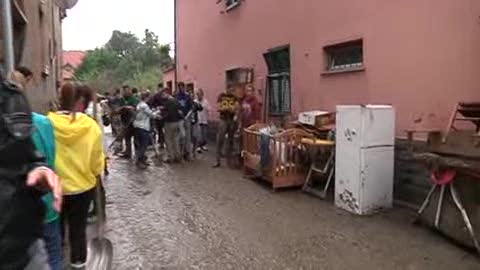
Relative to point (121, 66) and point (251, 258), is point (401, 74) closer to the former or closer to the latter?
point (251, 258)

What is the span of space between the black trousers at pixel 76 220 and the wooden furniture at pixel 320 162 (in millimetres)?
4778

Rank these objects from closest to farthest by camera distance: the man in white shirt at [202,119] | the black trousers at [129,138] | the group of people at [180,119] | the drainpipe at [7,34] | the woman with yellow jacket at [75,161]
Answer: the woman with yellow jacket at [75,161], the drainpipe at [7,34], the group of people at [180,119], the black trousers at [129,138], the man in white shirt at [202,119]

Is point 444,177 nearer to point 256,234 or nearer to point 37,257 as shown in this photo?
point 256,234

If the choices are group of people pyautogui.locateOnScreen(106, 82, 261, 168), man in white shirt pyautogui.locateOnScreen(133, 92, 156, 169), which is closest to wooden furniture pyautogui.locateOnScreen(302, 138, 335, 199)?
group of people pyautogui.locateOnScreen(106, 82, 261, 168)

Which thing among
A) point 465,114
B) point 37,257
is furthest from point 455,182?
point 37,257

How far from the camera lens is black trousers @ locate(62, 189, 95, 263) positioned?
444cm

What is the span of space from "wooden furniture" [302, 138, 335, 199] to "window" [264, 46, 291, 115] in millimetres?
3065

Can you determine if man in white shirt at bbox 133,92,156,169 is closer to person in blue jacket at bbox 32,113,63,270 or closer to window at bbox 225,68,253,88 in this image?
window at bbox 225,68,253,88

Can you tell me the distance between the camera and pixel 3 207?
2086 mm

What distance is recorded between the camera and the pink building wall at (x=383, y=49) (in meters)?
7.12

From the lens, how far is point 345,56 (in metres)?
9.96

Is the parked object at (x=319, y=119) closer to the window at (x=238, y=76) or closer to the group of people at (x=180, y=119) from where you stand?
the group of people at (x=180, y=119)

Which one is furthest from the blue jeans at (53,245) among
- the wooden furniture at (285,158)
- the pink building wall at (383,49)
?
the wooden furniture at (285,158)

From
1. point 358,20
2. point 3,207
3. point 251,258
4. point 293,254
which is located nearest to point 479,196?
point 293,254
